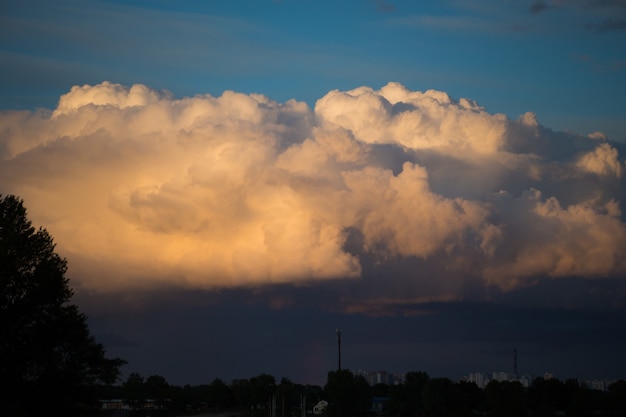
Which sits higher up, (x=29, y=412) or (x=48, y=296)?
(x=48, y=296)

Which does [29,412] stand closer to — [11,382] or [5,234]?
[11,382]

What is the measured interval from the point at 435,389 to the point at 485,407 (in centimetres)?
1343

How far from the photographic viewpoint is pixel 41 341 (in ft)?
227

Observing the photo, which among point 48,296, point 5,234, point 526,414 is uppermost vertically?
point 5,234

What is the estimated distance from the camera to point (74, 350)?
7062 centimetres

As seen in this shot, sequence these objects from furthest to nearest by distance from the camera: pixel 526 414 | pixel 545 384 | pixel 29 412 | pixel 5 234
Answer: pixel 545 384 → pixel 526 414 → pixel 5 234 → pixel 29 412

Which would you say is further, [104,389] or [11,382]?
[104,389]

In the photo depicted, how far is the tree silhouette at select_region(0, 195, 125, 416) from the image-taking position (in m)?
68.2

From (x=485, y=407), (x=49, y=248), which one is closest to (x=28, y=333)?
(x=49, y=248)

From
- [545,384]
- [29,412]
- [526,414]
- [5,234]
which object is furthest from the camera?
[545,384]

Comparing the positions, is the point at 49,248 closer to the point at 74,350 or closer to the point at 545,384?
the point at 74,350

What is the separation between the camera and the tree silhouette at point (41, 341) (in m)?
68.2

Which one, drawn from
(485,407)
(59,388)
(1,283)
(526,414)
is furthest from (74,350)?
(485,407)

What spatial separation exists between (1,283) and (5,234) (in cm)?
497
